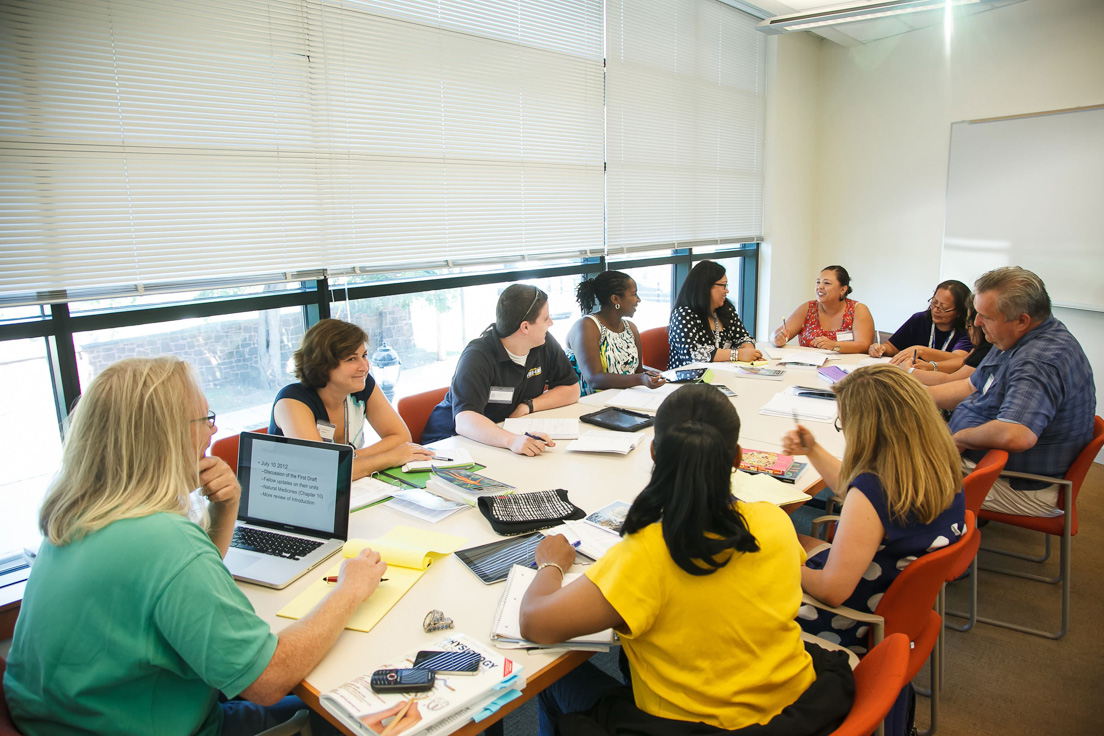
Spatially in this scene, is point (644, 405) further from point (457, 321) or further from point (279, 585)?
point (279, 585)

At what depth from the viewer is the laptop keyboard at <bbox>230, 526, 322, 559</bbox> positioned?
1803 millimetres

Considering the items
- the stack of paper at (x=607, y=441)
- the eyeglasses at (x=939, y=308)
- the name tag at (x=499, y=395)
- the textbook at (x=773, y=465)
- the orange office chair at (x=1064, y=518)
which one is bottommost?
the orange office chair at (x=1064, y=518)

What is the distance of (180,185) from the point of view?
275 centimetres

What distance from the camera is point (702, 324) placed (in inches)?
174

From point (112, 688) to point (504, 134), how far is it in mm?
3446

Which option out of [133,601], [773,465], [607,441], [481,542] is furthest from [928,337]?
[133,601]

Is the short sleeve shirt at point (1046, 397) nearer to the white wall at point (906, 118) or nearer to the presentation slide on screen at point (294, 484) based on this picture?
the presentation slide on screen at point (294, 484)

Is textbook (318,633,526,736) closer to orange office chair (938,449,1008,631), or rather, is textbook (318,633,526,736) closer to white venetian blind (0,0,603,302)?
orange office chair (938,449,1008,631)

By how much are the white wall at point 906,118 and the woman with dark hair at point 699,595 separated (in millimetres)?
4954

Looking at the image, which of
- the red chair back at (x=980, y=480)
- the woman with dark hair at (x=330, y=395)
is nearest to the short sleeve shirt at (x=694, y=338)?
the red chair back at (x=980, y=480)

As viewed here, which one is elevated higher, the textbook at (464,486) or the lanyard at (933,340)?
the lanyard at (933,340)

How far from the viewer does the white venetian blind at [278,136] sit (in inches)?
96.6

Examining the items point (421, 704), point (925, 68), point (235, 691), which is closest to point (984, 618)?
point (421, 704)

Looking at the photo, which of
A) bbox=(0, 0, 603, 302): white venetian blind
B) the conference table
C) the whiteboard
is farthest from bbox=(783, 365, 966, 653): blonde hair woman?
the whiteboard
